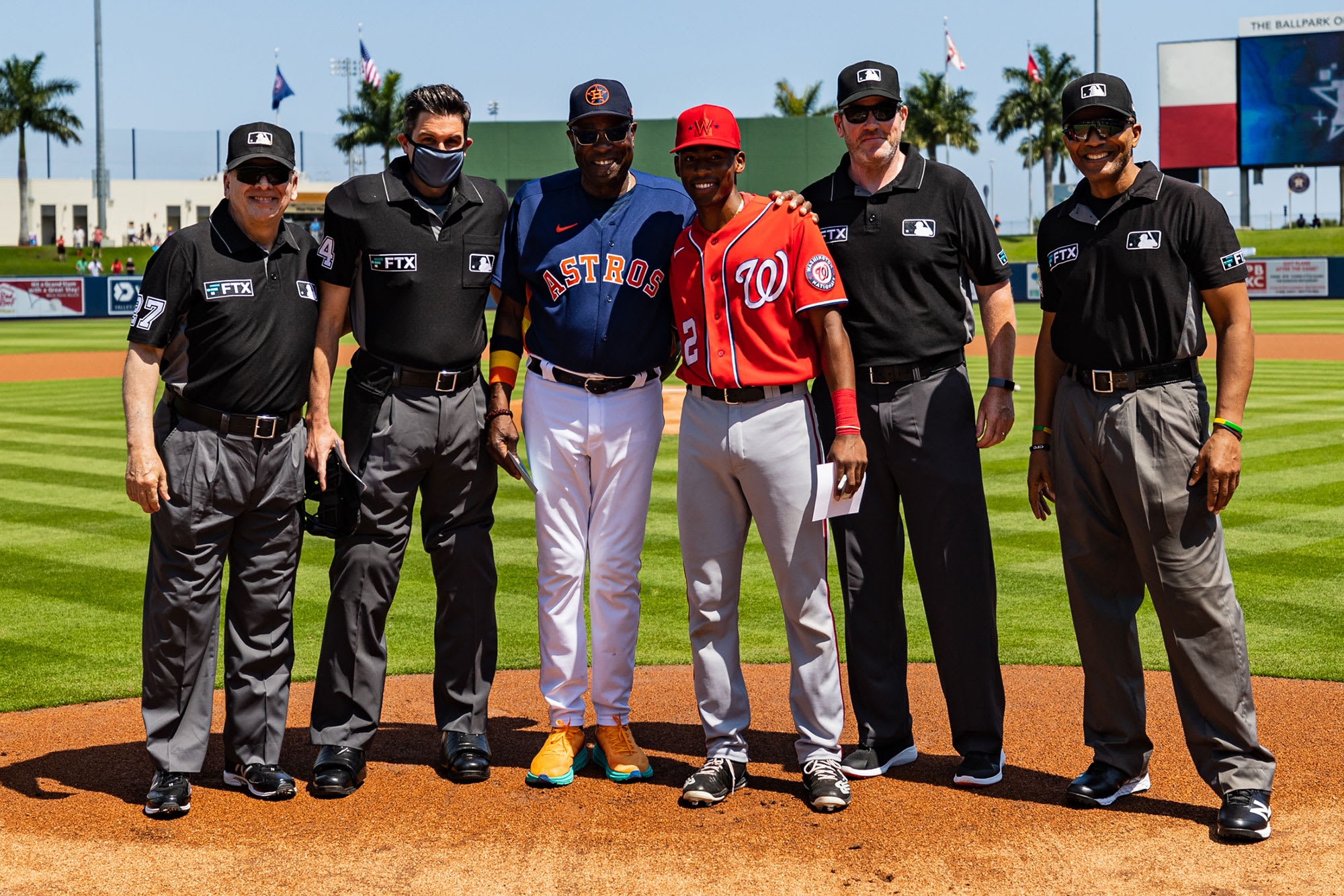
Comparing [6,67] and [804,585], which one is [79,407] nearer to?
[804,585]

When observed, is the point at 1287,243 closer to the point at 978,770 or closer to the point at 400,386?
the point at 978,770

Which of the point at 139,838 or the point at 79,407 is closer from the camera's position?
the point at 139,838

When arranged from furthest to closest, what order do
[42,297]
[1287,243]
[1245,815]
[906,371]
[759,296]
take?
[1287,243]
[42,297]
[906,371]
[759,296]
[1245,815]

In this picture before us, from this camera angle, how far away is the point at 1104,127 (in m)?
4.24

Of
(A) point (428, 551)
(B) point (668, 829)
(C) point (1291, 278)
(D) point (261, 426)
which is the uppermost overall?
(C) point (1291, 278)

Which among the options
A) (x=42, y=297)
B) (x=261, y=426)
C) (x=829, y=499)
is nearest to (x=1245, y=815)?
(x=829, y=499)

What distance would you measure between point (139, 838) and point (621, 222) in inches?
103

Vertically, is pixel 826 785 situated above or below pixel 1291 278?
below

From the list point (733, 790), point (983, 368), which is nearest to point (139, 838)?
point (733, 790)

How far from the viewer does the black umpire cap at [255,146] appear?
447 centimetres

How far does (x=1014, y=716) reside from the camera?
5375 millimetres

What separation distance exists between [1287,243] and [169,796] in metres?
61.5

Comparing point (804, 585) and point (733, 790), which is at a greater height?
point (804, 585)

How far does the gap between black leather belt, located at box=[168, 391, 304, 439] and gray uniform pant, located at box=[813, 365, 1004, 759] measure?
194 cm
